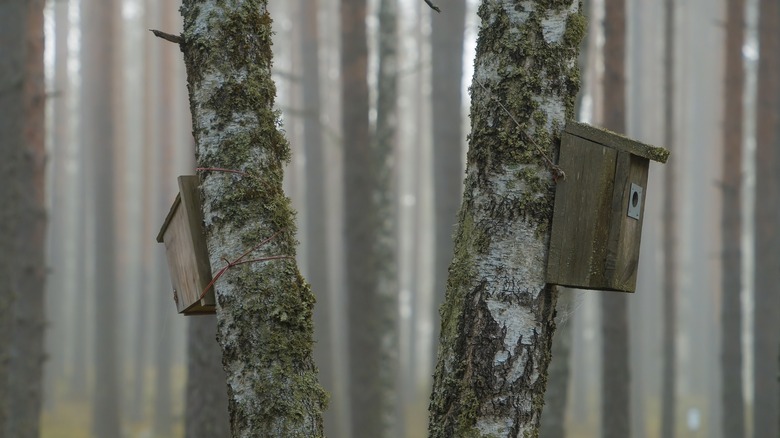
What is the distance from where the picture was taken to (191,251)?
3330mm

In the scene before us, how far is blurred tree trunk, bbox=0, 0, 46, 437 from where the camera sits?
8344mm

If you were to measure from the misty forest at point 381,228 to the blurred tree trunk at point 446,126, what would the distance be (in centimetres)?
4

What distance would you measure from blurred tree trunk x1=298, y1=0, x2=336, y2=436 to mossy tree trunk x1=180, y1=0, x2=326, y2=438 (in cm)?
1022

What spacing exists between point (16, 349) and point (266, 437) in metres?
7.09

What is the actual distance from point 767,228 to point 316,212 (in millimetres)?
7431

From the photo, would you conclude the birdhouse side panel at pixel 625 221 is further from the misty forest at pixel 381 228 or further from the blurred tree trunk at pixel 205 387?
the blurred tree trunk at pixel 205 387

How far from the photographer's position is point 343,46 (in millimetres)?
11031

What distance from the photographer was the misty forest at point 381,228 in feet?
9.73

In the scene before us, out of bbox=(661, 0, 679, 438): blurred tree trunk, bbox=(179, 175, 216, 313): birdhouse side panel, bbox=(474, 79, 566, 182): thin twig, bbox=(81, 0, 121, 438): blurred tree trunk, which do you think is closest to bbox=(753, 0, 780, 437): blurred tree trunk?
bbox=(661, 0, 679, 438): blurred tree trunk

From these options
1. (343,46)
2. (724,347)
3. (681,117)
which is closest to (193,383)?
(343,46)

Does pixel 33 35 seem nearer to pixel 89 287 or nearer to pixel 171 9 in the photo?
pixel 171 9

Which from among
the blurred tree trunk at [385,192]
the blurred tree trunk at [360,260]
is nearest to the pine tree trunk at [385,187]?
the blurred tree trunk at [385,192]

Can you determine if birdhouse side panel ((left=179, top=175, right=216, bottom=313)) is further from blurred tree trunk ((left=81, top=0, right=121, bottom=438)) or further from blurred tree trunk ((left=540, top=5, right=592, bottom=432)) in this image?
blurred tree trunk ((left=81, top=0, right=121, bottom=438))

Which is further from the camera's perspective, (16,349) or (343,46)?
(343,46)
